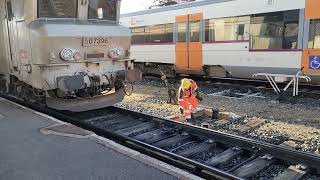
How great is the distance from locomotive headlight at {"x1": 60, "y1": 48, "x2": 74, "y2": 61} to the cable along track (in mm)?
1480


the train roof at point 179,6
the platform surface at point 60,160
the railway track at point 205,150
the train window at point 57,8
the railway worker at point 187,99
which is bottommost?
the railway track at point 205,150

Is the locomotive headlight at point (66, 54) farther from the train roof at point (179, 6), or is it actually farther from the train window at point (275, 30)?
the train roof at point (179, 6)

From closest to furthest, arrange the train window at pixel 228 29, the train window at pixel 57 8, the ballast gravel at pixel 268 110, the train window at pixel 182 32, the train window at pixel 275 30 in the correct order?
the ballast gravel at pixel 268 110, the train window at pixel 57 8, the train window at pixel 275 30, the train window at pixel 228 29, the train window at pixel 182 32

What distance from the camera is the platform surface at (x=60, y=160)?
4.87 meters

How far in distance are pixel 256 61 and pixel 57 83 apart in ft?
24.4

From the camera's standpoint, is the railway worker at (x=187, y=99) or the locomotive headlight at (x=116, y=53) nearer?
the railway worker at (x=187, y=99)

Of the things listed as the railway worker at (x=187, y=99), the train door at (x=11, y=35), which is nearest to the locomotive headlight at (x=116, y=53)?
the railway worker at (x=187, y=99)

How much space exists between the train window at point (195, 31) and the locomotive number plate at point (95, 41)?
693 cm

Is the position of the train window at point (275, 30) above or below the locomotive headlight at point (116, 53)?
above

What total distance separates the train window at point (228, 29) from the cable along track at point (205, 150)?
20.1ft

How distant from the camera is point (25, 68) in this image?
8672 millimetres

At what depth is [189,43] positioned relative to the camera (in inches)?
621

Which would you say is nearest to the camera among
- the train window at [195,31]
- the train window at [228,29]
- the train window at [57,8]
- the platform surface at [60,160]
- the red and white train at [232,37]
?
the platform surface at [60,160]

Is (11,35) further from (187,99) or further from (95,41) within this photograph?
(187,99)
